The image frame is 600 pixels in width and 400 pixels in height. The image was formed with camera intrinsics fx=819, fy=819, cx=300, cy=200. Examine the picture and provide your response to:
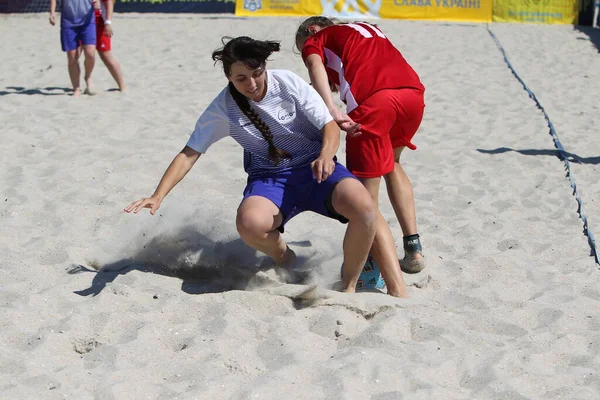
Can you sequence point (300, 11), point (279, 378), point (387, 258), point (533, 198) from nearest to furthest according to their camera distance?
point (279, 378) → point (387, 258) → point (533, 198) → point (300, 11)

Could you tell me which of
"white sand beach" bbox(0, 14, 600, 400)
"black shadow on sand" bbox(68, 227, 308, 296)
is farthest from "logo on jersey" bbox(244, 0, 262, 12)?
"black shadow on sand" bbox(68, 227, 308, 296)

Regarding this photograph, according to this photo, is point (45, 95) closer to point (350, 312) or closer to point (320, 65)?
point (320, 65)

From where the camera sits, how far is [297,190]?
12.3 ft

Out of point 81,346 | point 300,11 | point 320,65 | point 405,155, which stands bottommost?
point 300,11

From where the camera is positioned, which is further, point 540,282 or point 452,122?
point 452,122

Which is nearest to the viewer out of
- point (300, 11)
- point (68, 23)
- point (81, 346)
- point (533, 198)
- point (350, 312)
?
point (81, 346)

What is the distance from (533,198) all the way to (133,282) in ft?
9.73

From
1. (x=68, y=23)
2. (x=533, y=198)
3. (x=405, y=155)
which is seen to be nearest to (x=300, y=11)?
(x=68, y=23)

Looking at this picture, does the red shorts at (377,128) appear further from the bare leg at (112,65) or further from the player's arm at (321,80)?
the bare leg at (112,65)

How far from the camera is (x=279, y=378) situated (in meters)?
2.91

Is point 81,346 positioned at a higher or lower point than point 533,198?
higher

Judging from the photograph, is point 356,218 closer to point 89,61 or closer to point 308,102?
point 308,102

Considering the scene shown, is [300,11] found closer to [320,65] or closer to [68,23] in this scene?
[68,23]

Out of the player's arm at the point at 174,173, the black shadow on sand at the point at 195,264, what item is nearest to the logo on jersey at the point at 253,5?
the black shadow on sand at the point at 195,264
